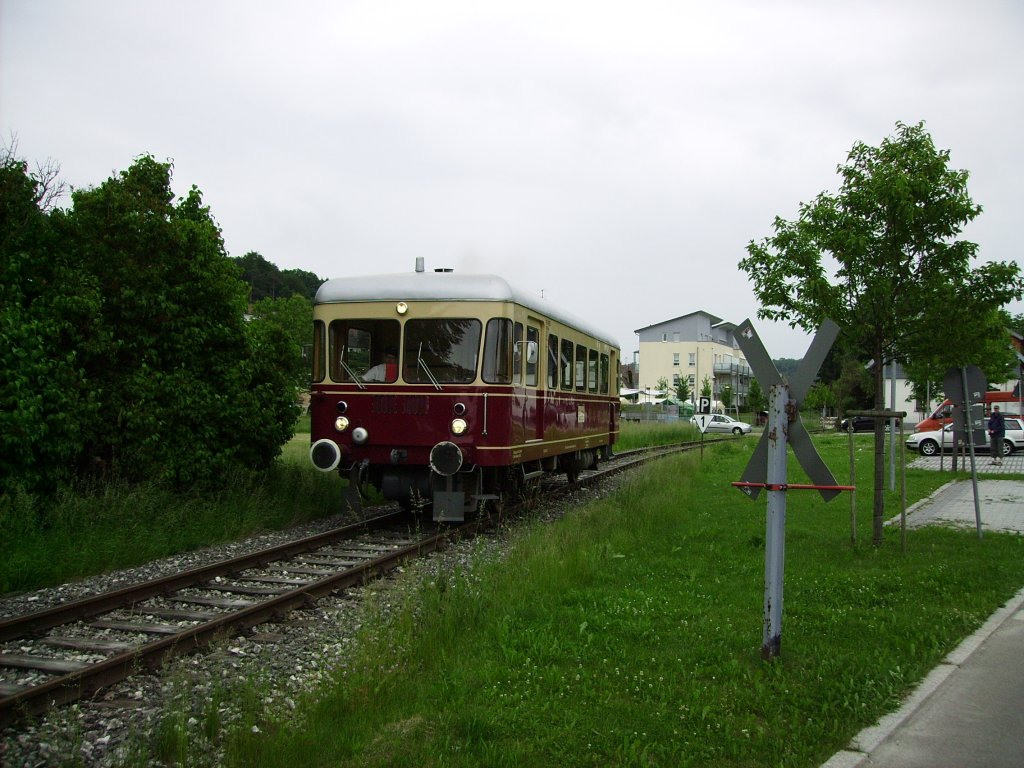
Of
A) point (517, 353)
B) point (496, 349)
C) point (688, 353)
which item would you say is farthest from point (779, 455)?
point (688, 353)

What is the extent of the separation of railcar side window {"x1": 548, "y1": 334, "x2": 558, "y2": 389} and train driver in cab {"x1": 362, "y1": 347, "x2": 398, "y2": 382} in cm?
246

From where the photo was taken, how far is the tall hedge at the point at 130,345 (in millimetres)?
9977

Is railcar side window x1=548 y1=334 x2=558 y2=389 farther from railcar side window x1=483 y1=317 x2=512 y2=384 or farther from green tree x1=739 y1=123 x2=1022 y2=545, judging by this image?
green tree x1=739 y1=123 x2=1022 y2=545

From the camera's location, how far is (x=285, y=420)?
43.7 ft

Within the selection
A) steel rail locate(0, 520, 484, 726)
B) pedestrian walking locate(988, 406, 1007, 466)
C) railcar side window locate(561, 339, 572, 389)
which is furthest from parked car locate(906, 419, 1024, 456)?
steel rail locate(0, 520, 484, 726)

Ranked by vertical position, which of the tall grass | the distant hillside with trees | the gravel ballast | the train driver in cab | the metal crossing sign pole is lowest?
the gravel ballast

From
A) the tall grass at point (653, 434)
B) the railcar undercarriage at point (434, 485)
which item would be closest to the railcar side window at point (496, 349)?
the railcar undercarriage at point (434, 485)

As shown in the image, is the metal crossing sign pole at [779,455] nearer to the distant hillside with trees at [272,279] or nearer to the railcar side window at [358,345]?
the railcar side window at [358,345]

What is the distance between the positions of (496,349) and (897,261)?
458cm

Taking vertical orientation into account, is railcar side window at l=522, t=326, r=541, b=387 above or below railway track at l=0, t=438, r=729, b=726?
above

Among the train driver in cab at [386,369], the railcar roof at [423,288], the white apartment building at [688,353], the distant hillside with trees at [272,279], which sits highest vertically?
the distant hillside with trees at [272,279]

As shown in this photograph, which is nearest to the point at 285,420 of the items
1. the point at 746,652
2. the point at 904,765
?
the point at 746,652

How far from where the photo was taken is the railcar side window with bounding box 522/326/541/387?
1155 cm

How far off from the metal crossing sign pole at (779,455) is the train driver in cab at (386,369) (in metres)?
6.14
